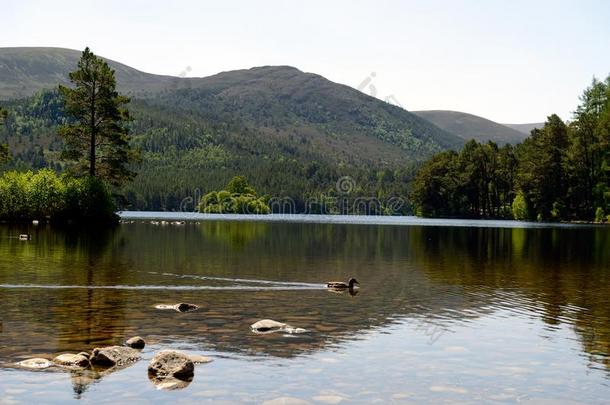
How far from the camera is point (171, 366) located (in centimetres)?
1892

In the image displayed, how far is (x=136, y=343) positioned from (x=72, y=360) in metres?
2.83

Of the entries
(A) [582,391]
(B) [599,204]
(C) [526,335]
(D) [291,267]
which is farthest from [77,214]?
(B) [599,204]

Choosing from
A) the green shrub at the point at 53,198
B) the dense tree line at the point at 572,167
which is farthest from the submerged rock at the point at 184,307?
the dense tree line at the point at 572,167

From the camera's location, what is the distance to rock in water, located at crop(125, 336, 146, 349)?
21.9 metres

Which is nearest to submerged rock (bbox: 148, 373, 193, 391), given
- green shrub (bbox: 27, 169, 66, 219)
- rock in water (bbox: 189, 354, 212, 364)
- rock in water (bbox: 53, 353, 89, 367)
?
rock in water (bbox: 189, 354, 212, 364)

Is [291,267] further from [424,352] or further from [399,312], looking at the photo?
[424,352]

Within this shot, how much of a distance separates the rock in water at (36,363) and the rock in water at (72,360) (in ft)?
0.72

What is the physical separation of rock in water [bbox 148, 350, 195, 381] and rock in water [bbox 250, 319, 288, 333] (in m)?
6.05

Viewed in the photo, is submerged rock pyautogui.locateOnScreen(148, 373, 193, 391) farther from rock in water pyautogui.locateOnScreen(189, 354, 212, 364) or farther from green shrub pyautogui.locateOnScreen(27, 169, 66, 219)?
green shrub pyautogui.locateOnScreen(27, 169, 66, 219)

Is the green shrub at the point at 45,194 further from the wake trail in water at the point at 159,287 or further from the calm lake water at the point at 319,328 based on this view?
the wake trail in water at the point at 159,287

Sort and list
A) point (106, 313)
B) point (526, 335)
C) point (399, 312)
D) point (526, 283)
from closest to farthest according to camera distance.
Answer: point (526, 335) < point (106, 313) < point (399, 312) < point (526, 283)

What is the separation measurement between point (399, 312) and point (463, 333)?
5.22 m

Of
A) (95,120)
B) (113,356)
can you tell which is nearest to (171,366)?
(113,356)

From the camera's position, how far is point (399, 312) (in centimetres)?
3066
